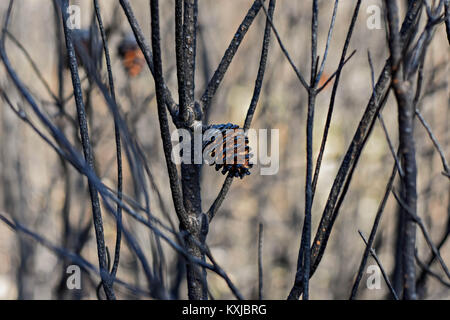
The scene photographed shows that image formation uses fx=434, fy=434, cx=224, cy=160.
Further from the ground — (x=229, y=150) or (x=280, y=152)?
(x=280, y=152)

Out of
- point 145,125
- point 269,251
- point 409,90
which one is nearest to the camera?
point 409,90

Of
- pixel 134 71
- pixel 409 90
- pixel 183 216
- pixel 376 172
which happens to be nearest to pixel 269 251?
pixel 376 172

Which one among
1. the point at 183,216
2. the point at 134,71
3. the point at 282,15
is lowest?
the point at 183,216

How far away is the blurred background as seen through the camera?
7.88 feet

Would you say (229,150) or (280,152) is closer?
(229,150)

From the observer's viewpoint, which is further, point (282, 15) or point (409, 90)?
point (282, 15)

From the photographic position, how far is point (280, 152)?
3.10 m

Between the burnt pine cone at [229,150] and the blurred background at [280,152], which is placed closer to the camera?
the burnt pine cone at [229,150]

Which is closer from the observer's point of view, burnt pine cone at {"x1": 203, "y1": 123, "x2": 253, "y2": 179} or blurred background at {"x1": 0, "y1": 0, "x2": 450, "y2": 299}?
burnt pine cone at {"x1": 203, "y1": 123, "x2": 253, "y2": 179}

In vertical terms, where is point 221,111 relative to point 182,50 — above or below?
above

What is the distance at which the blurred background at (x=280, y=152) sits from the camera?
2.40m
